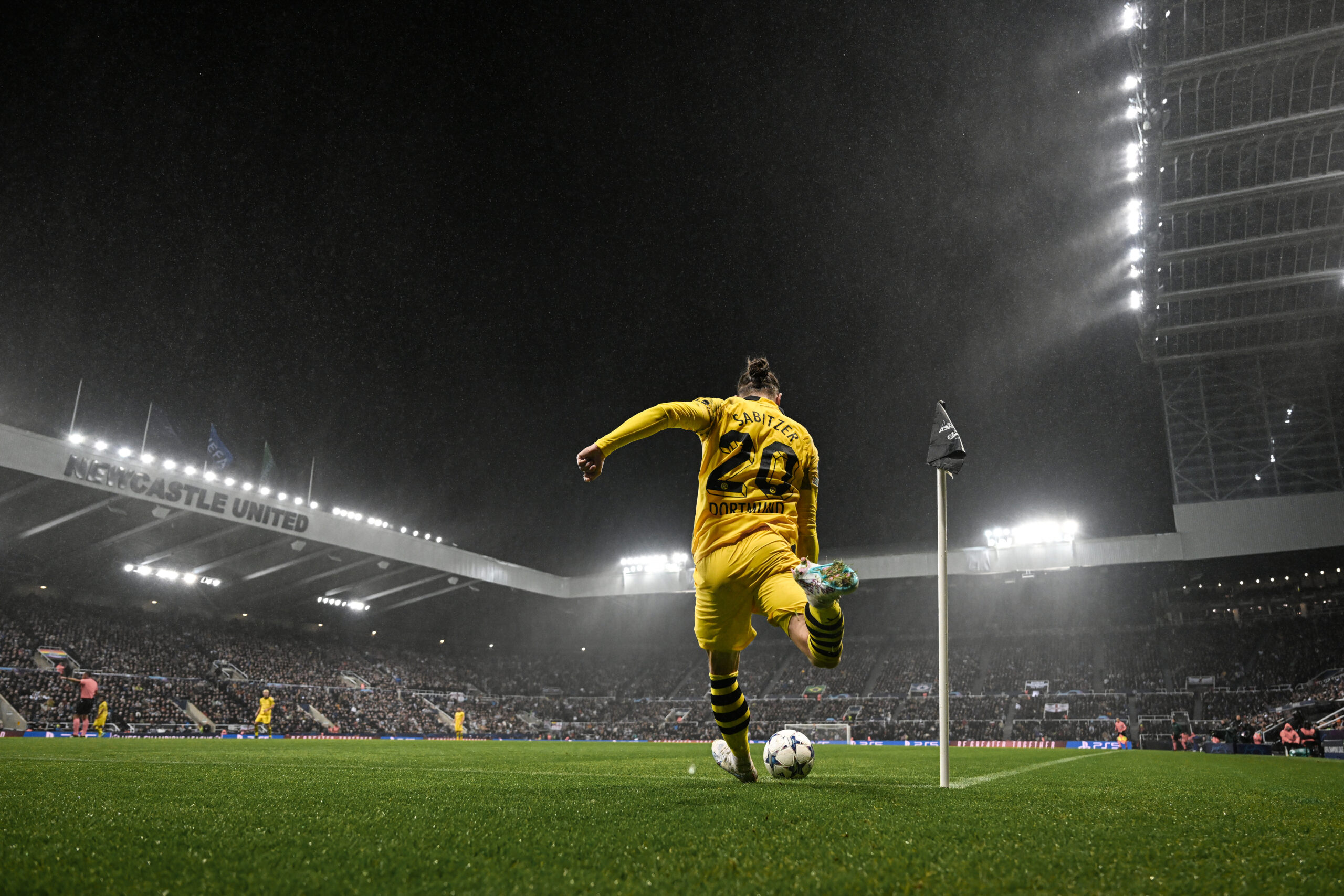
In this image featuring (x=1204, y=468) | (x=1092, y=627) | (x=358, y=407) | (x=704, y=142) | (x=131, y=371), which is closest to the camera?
(x=704, y=142)

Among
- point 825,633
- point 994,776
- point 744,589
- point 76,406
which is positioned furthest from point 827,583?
point 76,406

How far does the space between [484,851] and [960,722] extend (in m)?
37.5

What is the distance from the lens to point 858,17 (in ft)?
44.6

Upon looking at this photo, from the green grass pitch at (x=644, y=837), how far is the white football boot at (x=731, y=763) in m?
0.26

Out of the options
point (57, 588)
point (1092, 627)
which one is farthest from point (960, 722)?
point (57, 588)

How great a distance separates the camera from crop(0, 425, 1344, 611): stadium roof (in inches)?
987

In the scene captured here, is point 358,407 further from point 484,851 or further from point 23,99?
point 484,851

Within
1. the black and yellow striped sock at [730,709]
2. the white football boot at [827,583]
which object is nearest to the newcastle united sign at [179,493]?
the black and yellow striped sock at [730,709]

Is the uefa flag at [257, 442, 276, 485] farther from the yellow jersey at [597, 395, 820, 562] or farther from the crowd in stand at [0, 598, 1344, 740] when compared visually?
the yellow jersey at [597, 395, 820, 562]

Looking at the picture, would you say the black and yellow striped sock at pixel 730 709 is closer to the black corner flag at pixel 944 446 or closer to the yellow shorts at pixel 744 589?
the yellow shorts at pixel 744 589

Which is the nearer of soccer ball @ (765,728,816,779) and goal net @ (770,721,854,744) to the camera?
soccer ball @ (765,728,816,779)

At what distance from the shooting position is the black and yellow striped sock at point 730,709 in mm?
4488

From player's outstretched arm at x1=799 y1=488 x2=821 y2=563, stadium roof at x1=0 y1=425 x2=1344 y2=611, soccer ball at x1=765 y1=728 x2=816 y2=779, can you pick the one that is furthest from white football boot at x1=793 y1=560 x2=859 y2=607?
stadium roof at x1=0 y1=425 x2=1344 y2=611

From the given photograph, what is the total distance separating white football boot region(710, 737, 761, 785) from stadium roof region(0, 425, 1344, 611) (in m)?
26.2
